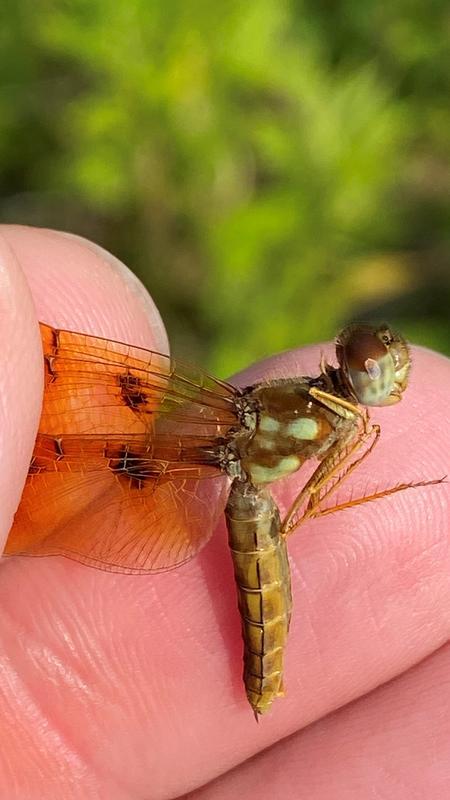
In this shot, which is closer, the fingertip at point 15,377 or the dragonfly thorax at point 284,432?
the fingertip at point 15,377

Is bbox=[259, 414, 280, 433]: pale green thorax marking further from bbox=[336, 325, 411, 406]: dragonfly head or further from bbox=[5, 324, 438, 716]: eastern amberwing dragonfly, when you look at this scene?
bbox=[336, 325, 411, 406]: dragonfly head

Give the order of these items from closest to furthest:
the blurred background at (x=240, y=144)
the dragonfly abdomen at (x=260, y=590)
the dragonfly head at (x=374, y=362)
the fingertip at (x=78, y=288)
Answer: the dragonfly head at (x=374, y=362) → the dragonfly abdomen at (x=260, y=590) → the fingertip at (x=78, y=288) → the blurred background at (x=240, y=144)

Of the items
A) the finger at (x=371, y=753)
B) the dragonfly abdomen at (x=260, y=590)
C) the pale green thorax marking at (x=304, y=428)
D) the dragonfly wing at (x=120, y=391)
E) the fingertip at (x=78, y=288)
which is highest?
the fingertip at (x=78, y=288)

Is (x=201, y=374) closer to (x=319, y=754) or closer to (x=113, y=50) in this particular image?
(x=319, y=754)

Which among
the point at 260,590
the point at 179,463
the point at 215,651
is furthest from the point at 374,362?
the point at 215,651

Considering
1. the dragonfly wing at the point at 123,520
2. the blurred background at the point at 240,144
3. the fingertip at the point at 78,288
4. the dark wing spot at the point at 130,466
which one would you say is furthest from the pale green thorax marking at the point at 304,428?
the blurred background at the point at 240,144

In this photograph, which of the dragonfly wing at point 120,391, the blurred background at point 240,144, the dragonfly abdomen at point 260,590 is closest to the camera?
the dragonfly wing at point 120,391

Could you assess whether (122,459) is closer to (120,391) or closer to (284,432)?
(120,391)

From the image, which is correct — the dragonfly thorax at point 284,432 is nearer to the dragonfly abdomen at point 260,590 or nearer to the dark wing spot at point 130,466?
the dragonfly abdomen at point 260,590
